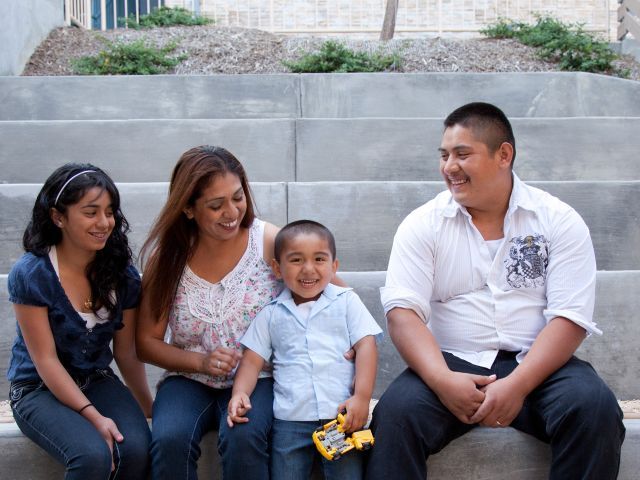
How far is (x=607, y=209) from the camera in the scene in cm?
396

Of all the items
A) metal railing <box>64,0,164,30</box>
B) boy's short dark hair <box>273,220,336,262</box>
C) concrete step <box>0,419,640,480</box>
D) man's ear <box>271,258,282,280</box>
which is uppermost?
metal railing <box>64,0,164,30</box>

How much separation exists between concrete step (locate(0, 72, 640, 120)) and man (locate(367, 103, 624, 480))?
10.3 ft

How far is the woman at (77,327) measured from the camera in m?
2.40

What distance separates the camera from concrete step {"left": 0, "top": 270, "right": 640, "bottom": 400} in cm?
321

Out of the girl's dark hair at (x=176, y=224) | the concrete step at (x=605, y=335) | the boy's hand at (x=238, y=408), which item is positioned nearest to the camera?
the boy's hand at (x=238, y=408)

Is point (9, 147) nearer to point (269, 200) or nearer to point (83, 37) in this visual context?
point (269, 200)

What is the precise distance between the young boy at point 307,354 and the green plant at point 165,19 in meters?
6.49

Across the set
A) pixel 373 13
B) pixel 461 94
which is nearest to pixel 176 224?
pixel 461 94

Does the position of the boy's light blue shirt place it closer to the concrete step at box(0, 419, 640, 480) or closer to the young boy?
the young boy

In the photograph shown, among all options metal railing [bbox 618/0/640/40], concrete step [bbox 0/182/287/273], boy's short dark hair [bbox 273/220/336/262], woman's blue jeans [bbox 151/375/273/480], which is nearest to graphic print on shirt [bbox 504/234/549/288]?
boy's short dark hair [bbox 273/220/336/262]

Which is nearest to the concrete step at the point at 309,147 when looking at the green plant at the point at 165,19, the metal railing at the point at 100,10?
the metal railing at the point at 100,10

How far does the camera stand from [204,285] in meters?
2.73

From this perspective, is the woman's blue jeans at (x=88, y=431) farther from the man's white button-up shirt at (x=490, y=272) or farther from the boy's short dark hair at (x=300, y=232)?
the man's white button-up shirt at (x=490, y=272)

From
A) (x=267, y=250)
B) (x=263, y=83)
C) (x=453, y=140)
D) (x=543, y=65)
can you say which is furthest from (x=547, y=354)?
(x=543, y=65)
